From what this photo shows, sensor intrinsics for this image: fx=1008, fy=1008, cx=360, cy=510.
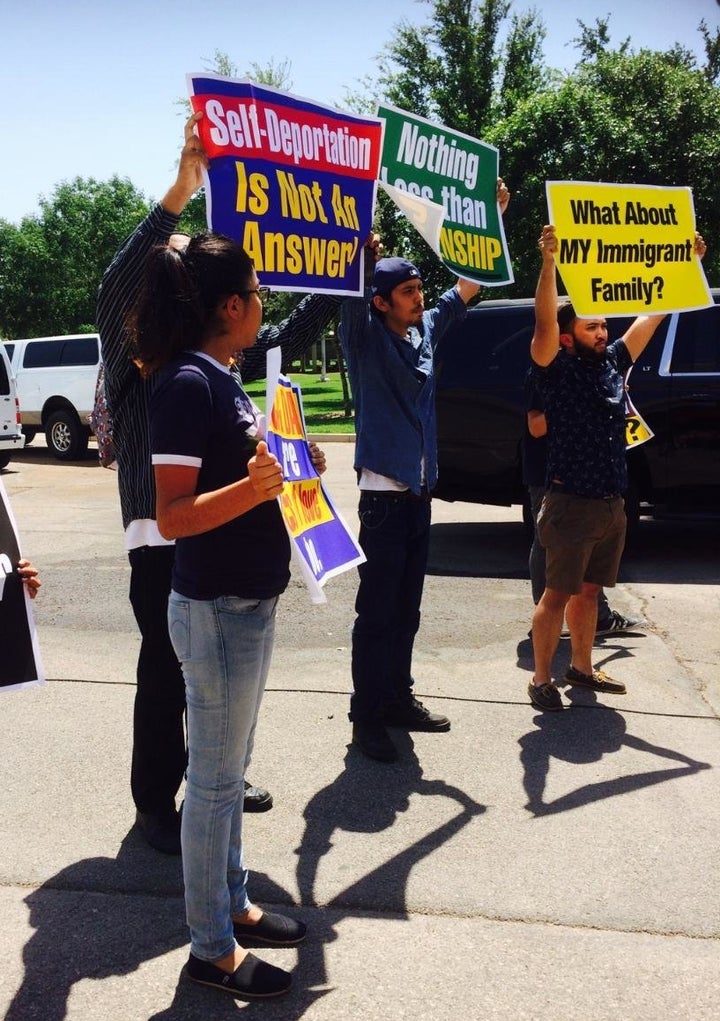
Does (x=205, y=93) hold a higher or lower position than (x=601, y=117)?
lower

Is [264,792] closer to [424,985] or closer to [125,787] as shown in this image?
[125,787]

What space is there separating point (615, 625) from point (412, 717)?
6.55 feet

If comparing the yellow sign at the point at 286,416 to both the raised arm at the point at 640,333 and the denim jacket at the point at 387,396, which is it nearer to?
the denim jacket at the point at 387,396

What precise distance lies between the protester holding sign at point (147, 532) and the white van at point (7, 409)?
12084 mm

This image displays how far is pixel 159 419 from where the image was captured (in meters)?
2.41

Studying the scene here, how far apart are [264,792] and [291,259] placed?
194cm

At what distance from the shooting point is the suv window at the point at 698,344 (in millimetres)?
7570

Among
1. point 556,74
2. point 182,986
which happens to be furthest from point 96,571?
point 556,74

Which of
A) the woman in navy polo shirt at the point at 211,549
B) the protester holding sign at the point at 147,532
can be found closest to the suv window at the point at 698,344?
the protester holding sign at the point at 147,532

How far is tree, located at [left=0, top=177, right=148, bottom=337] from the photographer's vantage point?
47406 mm

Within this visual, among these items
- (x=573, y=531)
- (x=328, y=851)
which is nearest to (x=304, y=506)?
(x=328, y=851)

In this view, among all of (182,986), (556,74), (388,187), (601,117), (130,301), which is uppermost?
(556,74)

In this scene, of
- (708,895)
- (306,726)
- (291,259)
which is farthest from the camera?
(306,726)

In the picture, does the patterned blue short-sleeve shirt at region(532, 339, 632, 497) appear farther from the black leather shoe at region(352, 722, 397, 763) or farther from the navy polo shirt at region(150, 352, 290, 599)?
the navy polo shirt at region(150, 352, 290, 599)
